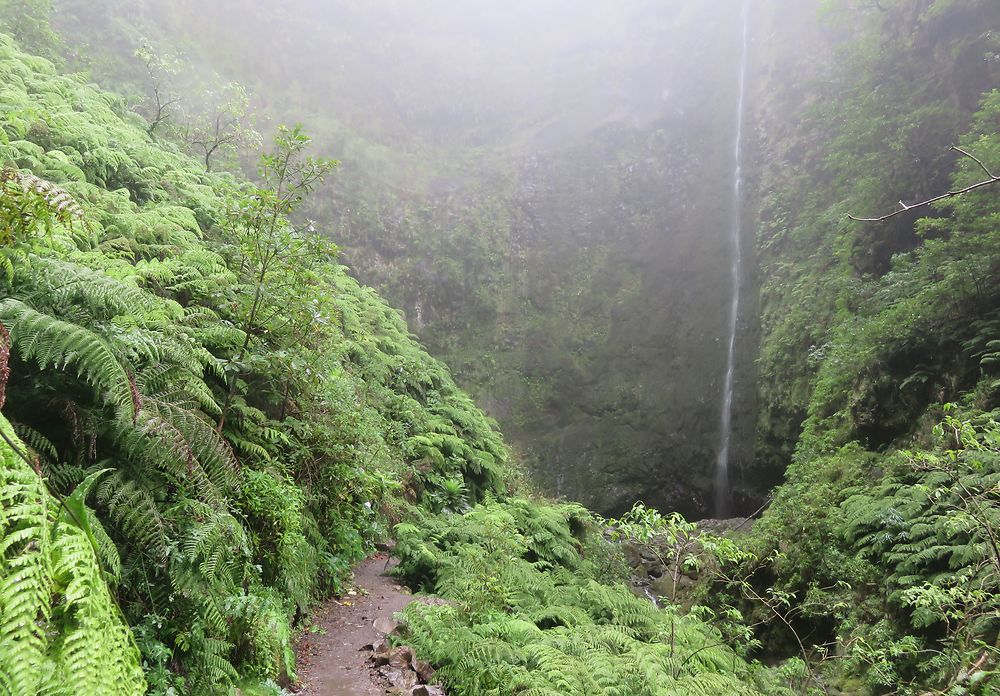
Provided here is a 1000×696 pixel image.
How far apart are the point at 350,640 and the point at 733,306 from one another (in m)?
17.6

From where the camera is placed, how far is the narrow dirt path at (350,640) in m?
3.73

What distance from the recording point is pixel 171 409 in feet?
10.3

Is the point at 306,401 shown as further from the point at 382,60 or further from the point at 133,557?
the point at 382,60

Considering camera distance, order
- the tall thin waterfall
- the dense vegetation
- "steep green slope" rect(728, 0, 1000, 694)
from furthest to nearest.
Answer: the tall thin waterfall, "steep green slope" rect(728, 0, 1000, 694), the dense vegetation

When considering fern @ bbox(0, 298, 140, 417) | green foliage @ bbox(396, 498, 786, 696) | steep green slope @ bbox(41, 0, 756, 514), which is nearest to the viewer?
fern @ bbox(0, 298, 140, 417)

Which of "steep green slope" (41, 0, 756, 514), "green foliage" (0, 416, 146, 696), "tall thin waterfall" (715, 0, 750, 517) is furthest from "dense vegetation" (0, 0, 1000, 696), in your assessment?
"tall thin waterfall" (715, 0, 750, 517)

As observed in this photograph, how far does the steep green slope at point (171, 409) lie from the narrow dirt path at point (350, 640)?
247 millimetres

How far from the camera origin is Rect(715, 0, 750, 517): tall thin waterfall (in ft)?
55.2

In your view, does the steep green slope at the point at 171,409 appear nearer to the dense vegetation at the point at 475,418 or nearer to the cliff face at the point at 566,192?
the dense vegetation at the point at 475,418

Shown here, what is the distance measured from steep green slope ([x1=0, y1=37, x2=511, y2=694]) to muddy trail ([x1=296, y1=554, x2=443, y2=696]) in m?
0.24

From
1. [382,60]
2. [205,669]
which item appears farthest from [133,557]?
[382,60]

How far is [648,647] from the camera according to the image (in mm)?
4438

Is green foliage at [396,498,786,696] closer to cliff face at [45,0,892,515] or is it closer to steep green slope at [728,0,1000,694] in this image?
steep green slope at [728,0,1000,694]

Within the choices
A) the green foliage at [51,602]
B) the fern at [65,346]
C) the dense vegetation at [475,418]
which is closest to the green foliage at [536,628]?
the dense vegetation at [475,418]
